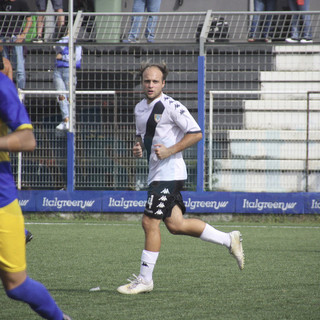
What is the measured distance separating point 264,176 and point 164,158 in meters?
7.16

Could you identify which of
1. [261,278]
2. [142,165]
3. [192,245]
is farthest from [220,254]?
[142,165]

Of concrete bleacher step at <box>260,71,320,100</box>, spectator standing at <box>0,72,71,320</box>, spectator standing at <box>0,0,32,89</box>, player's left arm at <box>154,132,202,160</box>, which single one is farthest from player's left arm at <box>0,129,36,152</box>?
concrete bleacher step at <box>260,71,320,100</box>

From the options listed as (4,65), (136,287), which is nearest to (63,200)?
(136,287)

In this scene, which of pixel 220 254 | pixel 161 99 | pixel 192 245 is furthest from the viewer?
pixel 192 245

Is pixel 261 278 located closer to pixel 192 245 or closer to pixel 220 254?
pixel 220 254

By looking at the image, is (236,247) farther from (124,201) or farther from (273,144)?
(273,144)

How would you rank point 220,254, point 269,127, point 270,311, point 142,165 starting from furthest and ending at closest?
point 269,127
point 142,165
point 220,254
point 270,311

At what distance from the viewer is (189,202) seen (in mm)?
12766

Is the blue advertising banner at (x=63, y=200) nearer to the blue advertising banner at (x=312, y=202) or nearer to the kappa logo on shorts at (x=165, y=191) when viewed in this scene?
the blue advertising banner at (x=312, y=202)

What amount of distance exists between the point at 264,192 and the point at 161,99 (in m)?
6.93

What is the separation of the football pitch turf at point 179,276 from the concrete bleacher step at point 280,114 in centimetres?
310

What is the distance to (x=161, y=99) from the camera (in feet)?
20.6

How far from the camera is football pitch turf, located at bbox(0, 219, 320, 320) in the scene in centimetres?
505

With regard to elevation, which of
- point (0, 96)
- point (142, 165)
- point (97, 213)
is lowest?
point (97, 213)
